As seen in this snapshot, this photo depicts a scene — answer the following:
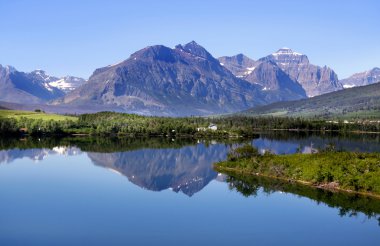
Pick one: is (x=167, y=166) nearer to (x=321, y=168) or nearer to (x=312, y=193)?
(x=321, y=168)

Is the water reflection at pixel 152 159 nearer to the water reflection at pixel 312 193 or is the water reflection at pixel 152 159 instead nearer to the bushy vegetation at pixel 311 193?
the bushy vegetation at pixel 311 193

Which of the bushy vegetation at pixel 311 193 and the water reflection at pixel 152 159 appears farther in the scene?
the water reflection at pixel 152 159

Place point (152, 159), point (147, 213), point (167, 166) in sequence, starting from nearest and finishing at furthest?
point (147, 213), point (167, 166), point (152, 159)

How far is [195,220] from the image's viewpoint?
64500mm

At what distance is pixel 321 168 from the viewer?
88.4m

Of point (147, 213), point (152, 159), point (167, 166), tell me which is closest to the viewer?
point (147, 213)

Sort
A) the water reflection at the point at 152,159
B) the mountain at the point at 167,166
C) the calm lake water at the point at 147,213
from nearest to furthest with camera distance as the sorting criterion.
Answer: the calm lake water at the point at 147,213 → the mountain at the point at 167,166 → the water reflection at the point at 152,159

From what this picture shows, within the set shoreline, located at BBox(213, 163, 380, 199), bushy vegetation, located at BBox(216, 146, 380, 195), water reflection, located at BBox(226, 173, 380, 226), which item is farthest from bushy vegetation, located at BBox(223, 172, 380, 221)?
bushy vegetation, located at BBox(216, 146, 380, 195)

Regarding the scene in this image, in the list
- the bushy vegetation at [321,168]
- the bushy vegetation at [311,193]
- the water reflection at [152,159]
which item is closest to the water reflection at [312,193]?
the bushy vegetation at [311,193]

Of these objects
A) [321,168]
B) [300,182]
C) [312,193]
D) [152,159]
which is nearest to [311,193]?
[312,193]

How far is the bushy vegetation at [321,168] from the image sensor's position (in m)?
80.4

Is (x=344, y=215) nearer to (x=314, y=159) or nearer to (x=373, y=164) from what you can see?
(x=373, y=164)

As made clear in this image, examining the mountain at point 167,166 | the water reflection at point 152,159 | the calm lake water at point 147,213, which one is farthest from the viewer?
the water reflection at point 152,159

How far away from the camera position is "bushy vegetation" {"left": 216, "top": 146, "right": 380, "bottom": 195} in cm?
8038
